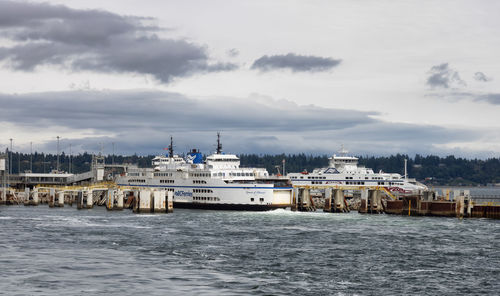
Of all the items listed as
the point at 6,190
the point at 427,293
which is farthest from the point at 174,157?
the point at 427,293

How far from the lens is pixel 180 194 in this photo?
11388 centimetres

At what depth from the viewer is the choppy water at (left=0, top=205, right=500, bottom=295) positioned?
41.6 metres

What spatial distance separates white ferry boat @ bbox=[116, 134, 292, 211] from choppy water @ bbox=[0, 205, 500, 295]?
1705cm

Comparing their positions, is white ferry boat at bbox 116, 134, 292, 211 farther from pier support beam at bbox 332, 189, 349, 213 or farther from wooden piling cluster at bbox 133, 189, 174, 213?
wooden piling cluster at bbox 133, 189, 174, 213

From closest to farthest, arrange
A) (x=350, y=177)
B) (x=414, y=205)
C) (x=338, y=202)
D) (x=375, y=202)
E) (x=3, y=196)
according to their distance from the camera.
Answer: (x=414, y=205), (x=375, y=202), (x=338, y=202), (x=3, y=196), (x=350, y=177)

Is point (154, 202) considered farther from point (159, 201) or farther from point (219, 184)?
point (219, 184)

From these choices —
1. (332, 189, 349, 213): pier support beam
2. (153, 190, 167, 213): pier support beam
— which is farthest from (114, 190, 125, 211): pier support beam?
(332, 189, 349, 213): pier support beam

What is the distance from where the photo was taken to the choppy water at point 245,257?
41594 millimetres

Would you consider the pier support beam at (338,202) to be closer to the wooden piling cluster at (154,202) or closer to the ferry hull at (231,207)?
the ferry hull at (231,207)

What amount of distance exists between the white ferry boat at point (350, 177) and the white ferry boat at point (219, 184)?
36202 millimetres

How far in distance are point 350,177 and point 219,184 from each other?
48509 millimetres

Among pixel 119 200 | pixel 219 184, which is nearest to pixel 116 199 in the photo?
pixel 119 200

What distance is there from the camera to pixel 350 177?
487ft

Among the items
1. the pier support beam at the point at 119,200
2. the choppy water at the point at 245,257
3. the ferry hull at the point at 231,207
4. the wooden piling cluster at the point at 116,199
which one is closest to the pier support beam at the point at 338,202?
the ferry hull at the point at 231,207
